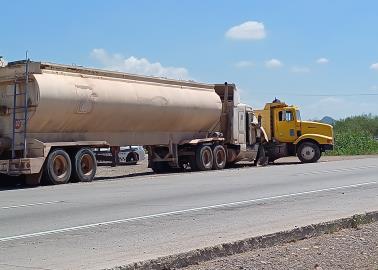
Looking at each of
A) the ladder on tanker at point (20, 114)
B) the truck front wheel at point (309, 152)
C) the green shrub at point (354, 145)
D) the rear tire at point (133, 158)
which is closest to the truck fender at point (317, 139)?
the truck front wheel at point (309, 152)

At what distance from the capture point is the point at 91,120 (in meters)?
22.2

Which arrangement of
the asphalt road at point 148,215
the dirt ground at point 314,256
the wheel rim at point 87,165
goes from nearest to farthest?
the dirt ground at point 314,256 < the asphalt road at point 148,215 < the wheel rim at point 87,165

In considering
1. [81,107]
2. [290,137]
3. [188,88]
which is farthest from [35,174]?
[290,137]

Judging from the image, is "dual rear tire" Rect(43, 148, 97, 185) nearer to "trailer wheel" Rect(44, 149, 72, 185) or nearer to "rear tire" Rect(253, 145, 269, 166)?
"trailer wheel" Rect(44, 149, 72, 185)

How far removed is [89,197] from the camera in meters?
16.2

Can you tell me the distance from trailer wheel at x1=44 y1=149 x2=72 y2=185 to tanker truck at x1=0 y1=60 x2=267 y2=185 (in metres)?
0.03

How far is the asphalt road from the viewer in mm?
8625

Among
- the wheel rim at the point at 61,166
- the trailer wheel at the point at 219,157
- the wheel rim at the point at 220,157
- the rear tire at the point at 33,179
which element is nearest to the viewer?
the rear tire at the point at 33,179

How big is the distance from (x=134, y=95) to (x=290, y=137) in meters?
13.5

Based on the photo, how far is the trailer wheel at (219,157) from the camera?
29188 millimetres

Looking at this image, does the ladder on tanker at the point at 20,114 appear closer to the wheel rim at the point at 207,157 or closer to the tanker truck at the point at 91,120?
the tanker truck at the point at 91,120

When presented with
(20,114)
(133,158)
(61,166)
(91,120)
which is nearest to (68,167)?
(61,166)

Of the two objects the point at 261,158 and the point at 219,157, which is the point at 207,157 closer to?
the point at 219,157

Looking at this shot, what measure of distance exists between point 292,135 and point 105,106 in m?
15.3
